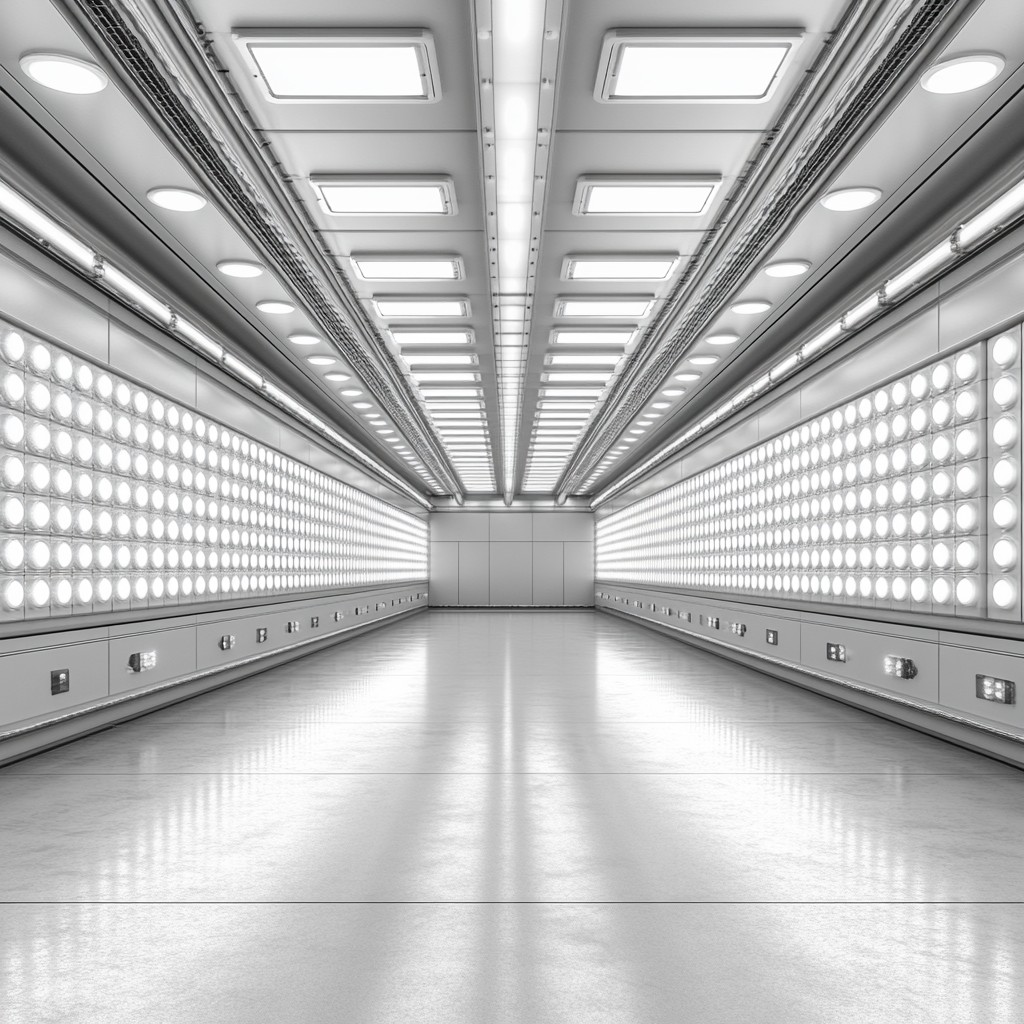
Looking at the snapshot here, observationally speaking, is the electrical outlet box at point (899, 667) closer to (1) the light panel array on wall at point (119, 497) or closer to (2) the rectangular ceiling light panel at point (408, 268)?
(2) the rectangular ceiling light panel at point (408, 268)

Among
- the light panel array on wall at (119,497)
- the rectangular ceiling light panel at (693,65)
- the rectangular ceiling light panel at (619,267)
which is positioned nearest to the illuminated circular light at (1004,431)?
the rectangular ceiling light panel at (693,65)

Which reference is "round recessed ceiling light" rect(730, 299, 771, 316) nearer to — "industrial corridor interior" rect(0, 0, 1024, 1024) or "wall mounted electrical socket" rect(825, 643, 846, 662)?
"industrial corridor interior" rect(0, 0, 1024, 1024)

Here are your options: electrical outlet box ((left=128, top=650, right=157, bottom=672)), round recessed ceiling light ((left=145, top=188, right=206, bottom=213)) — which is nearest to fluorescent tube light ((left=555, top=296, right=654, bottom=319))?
round recessed ceiling light ((left=145, top=188, right=206, bottom=213))

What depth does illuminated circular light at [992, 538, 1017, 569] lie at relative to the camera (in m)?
7.24

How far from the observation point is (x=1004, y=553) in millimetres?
7379

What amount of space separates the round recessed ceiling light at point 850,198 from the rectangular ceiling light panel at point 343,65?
3.58m

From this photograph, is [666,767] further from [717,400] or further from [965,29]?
[717,400]

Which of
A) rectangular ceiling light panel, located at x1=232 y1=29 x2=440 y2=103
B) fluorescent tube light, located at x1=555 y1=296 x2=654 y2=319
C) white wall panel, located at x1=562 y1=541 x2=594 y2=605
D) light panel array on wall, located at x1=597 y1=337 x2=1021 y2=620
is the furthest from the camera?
white wall panel, located at x1=562 y1=541 x2=594 y2=605

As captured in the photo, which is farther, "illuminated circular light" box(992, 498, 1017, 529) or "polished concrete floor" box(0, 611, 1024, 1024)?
"illuminated circular light" box(992, 498, 1017, 529)

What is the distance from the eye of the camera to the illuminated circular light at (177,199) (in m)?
7.56

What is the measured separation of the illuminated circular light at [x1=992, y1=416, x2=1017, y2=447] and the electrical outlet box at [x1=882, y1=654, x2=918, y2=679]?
244cm

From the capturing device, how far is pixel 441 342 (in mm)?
13203

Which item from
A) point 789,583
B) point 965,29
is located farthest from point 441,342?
point 965,29

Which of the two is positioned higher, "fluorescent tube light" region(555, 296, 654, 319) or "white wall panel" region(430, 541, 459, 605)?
"fluorescent tube light" region(555, 296, 654, 319)
